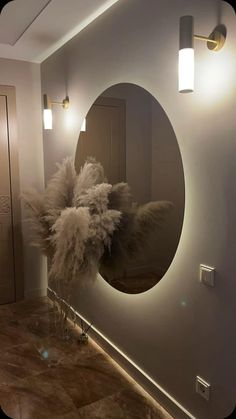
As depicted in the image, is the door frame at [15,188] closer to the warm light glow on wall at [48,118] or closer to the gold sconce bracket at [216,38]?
the warm light glow on wall at [48,118]

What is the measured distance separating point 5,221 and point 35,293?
0.86 m

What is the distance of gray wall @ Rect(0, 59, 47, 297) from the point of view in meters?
3.21

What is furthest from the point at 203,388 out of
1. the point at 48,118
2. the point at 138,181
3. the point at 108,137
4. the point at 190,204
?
the point at 48,118

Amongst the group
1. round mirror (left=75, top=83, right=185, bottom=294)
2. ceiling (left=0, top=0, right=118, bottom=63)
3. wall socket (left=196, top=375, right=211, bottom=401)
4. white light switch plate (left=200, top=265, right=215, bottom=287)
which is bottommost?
wall socket (left=196, top=375, right=211, bottom=401)

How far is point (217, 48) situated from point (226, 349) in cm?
132

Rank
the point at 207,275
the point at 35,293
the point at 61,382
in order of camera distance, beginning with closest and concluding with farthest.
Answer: the point at 207,275, the point at 61,382, the point at 35,293

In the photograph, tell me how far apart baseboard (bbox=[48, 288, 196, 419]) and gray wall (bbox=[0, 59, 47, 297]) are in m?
1.06

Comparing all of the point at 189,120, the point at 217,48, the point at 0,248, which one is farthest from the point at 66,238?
the point at 0,248

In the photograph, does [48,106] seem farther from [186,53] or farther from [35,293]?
[35,293]

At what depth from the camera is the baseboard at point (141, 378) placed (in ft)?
5.96

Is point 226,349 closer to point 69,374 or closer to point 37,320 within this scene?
point 69,374

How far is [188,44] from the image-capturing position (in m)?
1.34

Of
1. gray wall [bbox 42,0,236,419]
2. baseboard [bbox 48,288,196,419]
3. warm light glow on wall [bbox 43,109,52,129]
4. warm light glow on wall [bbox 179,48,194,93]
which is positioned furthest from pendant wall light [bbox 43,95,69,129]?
baseboard [bbox 48,288,196,419]

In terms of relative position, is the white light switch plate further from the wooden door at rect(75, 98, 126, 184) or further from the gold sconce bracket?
the gold sconce bracket
